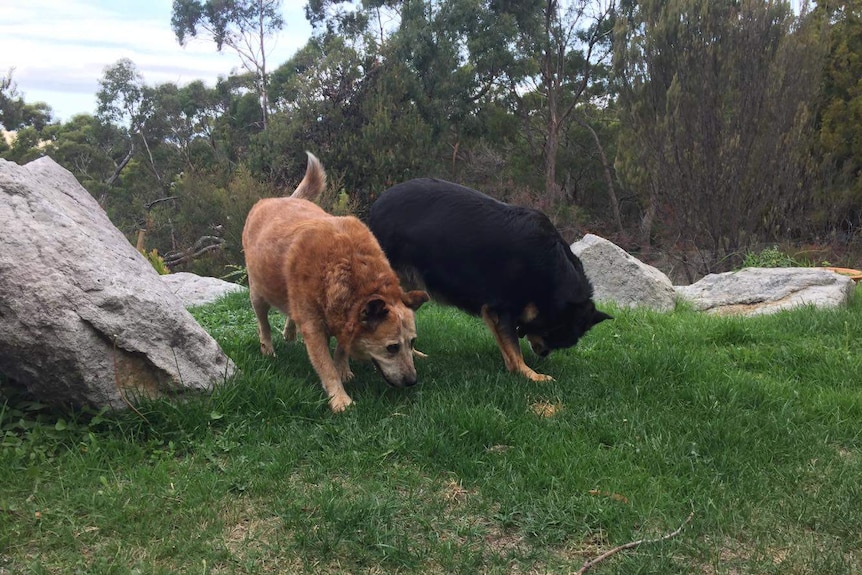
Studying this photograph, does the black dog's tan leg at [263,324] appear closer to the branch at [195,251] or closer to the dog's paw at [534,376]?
the dog's paw at [534,376]

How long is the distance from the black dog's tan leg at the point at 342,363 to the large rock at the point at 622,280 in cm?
453

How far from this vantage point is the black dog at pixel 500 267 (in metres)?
5.23

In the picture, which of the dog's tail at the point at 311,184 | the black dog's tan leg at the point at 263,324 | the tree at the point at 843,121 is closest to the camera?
the black dog's tan leg at the point at 263,324

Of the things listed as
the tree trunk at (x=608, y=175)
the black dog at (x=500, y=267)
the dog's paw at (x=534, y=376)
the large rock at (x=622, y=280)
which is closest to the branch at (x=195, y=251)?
the large rock at (x=622, y=280)

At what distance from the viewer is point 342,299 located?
4.39 m

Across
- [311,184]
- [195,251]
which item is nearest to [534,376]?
[311,184]

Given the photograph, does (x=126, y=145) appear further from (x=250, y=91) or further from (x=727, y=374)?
(x=727, y=374)

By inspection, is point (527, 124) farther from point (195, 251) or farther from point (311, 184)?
point (311, 184)

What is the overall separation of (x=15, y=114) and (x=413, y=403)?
36.4m

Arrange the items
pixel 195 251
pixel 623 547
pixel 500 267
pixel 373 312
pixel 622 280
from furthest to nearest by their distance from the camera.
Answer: pixel 195 251
pixel 622 280
pixel 500 267
pixel 373 312
pixel 623 547

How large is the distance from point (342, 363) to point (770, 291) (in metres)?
6.07

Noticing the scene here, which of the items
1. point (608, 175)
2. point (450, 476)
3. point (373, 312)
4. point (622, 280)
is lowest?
point (450, 476)

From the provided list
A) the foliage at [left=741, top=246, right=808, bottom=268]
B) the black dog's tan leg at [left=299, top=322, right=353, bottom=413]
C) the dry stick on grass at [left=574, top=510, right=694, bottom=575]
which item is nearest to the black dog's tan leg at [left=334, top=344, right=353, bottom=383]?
the black dog's tan leg at [left=299, top=322, right=353, bottom=413]

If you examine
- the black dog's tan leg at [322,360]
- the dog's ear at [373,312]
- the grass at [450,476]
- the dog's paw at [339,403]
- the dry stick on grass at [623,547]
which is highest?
the dog's ear at [373,312]
